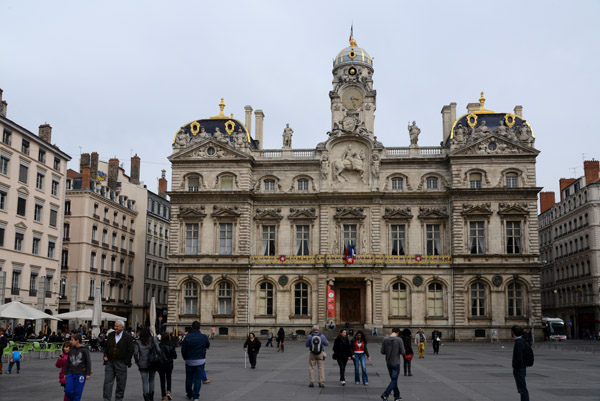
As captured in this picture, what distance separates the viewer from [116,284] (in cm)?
7269

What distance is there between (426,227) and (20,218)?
34.7 m

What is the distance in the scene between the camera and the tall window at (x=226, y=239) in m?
61.5

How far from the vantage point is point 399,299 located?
59.7 m

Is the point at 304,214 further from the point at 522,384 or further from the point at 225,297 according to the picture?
the point at 522,384

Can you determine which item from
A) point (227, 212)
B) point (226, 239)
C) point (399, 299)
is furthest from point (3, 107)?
point (399, 299)

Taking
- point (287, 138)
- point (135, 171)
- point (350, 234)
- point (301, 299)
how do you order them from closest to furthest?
1. point (301, 299)
2. point (350, 234)
3. point (287, 138)
4. point (135, 171)

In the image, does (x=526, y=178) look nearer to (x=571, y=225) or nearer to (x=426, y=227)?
(x=426, y=227)

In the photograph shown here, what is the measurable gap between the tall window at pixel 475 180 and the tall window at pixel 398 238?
727 cm

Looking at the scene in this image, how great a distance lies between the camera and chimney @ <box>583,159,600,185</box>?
256 feet

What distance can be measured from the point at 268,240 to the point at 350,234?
25.2ft

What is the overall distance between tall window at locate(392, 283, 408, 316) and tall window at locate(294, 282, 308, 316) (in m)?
7.95

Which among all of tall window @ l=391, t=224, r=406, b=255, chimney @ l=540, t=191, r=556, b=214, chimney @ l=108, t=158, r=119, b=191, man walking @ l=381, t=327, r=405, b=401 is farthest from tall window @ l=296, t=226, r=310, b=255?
chimney @ l=540, t=191, r=556, b=214

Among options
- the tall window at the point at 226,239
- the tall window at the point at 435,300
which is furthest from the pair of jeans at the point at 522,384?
the tall window at the point at 226,239

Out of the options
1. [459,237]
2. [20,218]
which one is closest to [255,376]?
[20,218]
